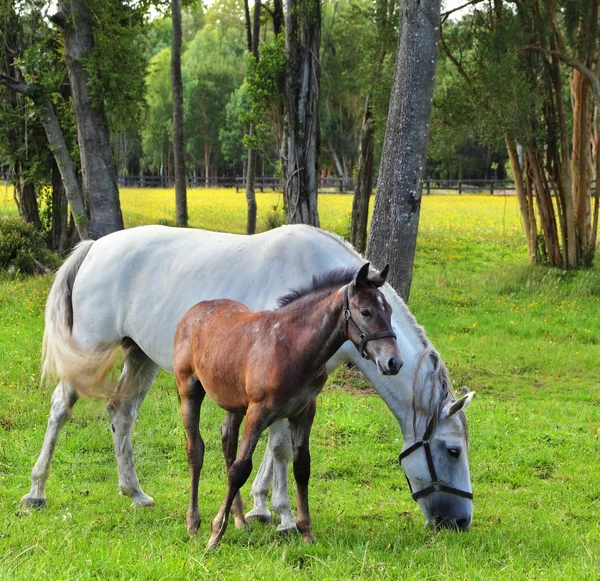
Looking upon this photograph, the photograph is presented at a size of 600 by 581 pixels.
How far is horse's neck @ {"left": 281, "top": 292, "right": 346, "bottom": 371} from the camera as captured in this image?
13.9ft

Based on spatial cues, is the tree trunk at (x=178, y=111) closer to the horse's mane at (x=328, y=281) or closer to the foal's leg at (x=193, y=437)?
the foal's leg at (x=193, y=437)

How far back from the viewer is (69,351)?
619 cm

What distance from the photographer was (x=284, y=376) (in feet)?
14.1

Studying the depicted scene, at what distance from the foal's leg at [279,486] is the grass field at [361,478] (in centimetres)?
21

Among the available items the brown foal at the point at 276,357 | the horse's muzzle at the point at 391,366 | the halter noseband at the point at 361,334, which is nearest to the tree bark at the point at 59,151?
the brown foal at the point at 276,357

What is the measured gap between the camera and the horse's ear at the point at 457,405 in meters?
4.88

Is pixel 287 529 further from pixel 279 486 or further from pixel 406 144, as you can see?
pixel 406 144

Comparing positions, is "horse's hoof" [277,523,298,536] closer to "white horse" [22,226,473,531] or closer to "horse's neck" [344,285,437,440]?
"white horse" [22,226,473,531]

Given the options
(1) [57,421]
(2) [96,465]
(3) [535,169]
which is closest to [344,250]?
(1) [57,421]

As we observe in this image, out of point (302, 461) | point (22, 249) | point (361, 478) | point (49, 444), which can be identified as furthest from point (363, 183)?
point (302, 461)

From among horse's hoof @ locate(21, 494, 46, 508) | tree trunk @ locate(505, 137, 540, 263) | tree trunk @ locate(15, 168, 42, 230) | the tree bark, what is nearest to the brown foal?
horse's hoof @ locate(21, 494, 46, 508)

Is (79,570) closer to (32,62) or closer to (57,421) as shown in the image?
(57,421)

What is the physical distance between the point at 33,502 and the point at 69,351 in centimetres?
120

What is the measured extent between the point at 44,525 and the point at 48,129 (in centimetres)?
1093
